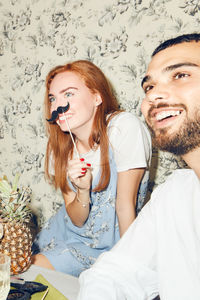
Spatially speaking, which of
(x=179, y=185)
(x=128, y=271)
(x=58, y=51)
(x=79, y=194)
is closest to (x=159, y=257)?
(x=128, y=271)

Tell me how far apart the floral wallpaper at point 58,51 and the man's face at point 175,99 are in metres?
0.92

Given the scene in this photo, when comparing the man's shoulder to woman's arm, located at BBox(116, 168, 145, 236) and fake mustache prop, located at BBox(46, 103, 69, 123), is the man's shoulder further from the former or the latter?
fake mustache prop, located at BBox(46, 103, 69, 123)

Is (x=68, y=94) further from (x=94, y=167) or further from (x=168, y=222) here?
(x=168, y=222)

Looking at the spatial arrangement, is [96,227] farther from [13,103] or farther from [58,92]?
[13,103]

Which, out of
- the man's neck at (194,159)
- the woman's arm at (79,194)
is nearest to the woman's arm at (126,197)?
the woman's arm at (79,194)

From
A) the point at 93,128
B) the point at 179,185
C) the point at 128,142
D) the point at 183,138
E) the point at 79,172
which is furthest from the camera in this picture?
the point at 93,128

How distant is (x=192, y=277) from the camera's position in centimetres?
75

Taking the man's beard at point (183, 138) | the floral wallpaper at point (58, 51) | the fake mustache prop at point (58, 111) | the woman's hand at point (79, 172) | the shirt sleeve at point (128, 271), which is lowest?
the shirt sleeve at point (128, 271)

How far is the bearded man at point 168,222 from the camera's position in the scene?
745mm

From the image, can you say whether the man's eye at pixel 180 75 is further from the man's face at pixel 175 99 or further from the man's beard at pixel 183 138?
the man's beard at pixel 183 138

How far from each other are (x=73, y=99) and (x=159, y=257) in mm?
908

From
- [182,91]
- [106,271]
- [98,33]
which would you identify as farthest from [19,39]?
[106,271]

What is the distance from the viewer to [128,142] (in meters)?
1.39

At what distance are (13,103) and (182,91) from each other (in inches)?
71.4
